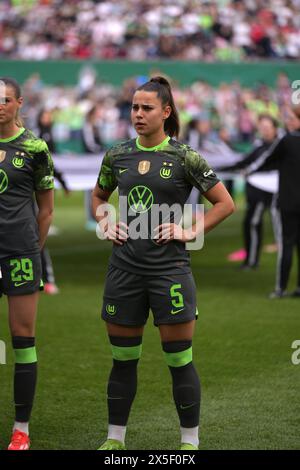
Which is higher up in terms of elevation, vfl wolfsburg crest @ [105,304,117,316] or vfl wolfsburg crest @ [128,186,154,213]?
vfl wolfsburg crest @ [128,186,154,213]

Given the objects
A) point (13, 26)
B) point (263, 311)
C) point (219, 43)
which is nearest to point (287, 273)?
point (263, 311)

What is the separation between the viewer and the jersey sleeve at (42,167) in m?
5.60

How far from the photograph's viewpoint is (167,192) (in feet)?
17.2

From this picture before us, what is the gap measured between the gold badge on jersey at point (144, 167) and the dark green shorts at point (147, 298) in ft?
1.72

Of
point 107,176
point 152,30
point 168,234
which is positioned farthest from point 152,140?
point 152,30

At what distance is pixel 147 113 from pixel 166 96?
171mm

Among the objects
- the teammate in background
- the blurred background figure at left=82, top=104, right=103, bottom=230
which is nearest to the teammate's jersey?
the teammate in background

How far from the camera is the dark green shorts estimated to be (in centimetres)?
524

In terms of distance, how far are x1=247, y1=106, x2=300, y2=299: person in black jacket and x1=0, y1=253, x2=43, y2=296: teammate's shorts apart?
18.7 feet

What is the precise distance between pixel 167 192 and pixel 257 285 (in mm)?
7061

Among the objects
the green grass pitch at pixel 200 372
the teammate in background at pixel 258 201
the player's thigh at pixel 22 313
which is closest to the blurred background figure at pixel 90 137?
the teammate in background at pixel 258 201

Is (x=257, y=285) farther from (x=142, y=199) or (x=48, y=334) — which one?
(x=142, y=199)

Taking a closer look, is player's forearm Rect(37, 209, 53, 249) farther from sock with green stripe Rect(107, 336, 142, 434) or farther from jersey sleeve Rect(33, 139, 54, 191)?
sock with green stripe Rect(107, 336, 142, 434)

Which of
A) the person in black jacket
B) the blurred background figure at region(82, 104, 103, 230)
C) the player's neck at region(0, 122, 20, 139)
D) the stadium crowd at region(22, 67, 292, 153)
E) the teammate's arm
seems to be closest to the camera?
the player's neck at region(0, 122, 20, 139)
